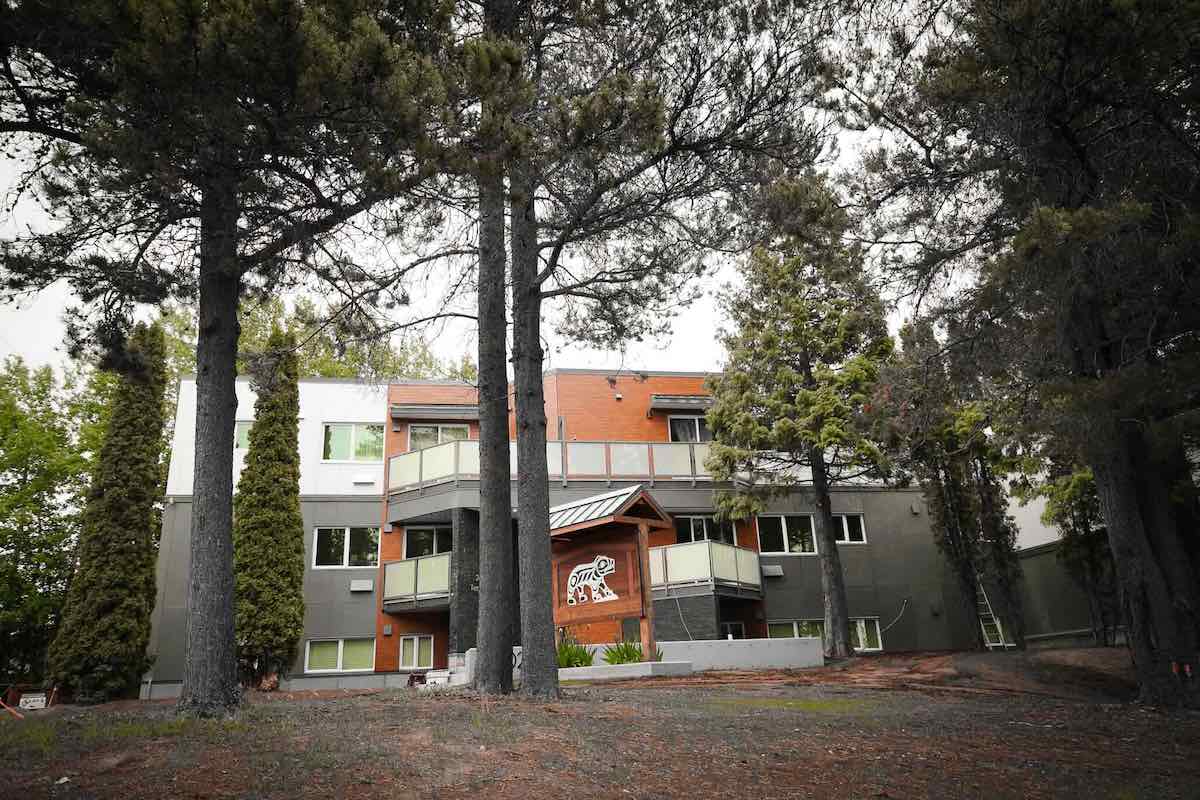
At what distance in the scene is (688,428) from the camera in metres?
25.6

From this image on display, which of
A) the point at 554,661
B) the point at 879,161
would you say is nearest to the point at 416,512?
the point at 554,661

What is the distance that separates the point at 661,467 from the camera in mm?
22906

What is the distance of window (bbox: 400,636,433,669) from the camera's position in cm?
2239

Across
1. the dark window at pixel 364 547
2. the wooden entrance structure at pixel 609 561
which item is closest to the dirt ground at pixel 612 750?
the wooden entrance structure at pixel 609 561

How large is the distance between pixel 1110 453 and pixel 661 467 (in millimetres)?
13454

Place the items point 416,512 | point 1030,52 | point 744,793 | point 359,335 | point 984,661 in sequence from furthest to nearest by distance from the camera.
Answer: point 416,512 < point 984,661 < point 359,335 < point 1030,52 < point 744,793

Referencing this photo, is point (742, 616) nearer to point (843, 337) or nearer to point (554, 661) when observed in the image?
point (843, 337)

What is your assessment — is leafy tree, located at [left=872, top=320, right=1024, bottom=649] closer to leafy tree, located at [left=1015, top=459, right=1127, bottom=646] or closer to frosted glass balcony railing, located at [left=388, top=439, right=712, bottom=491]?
leafy tree, located at [left=1015, top=459, right=1127, bottom=646]

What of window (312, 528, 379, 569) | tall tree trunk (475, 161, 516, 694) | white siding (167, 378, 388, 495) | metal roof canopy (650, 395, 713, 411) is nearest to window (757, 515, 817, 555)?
metal roof canopy (650, 395, 713, 411)

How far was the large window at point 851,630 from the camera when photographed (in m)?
23.3

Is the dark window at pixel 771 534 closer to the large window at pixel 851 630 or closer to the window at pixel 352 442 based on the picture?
the large window at pixel 851 630

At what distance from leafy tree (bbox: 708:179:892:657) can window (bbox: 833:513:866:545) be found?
4.61 meters

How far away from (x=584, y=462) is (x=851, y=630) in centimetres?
913

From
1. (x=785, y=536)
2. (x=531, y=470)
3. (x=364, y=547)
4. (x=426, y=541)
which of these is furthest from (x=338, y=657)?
(x=531, y=470)
